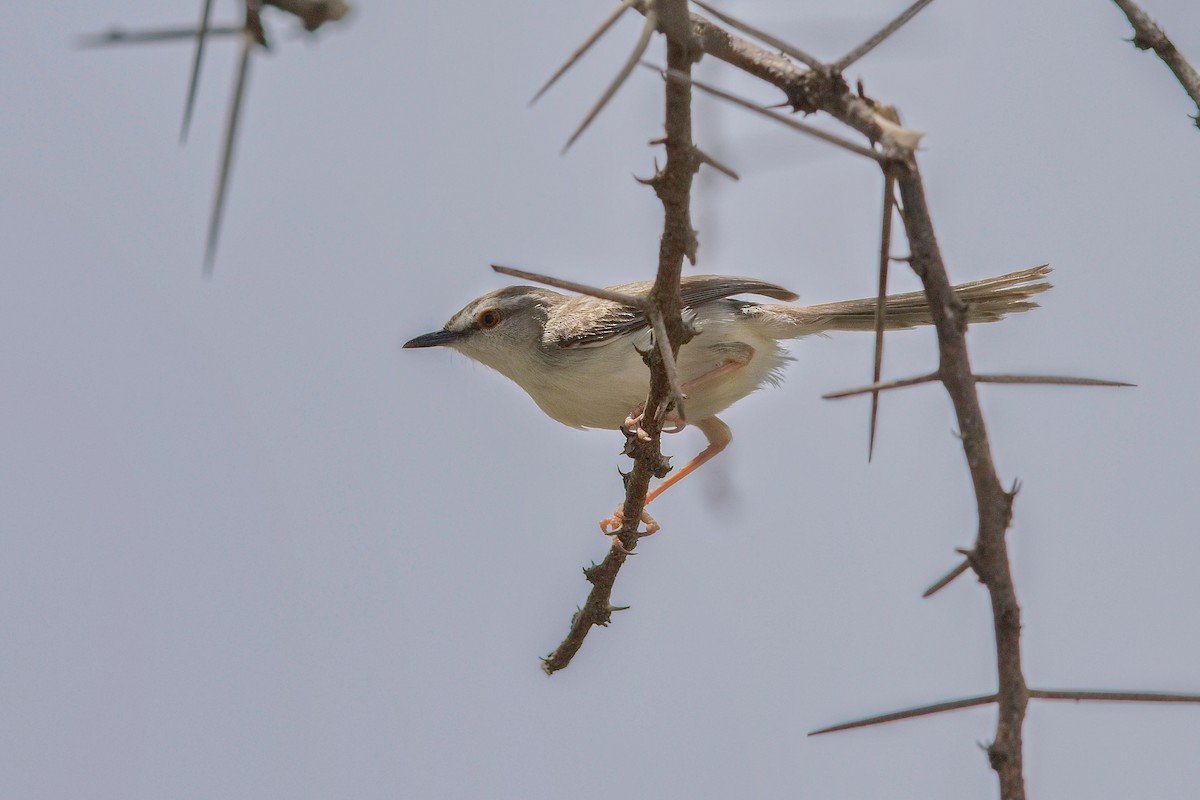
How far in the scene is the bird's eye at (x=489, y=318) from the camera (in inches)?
333

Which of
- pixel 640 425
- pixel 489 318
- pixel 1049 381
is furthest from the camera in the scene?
pixel 489 318

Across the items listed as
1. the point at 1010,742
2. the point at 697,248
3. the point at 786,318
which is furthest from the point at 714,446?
the point at 1010,742

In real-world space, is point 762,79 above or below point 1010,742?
above

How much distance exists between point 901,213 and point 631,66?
0.77m

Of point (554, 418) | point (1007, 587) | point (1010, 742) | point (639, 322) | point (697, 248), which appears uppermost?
point (639, 322)

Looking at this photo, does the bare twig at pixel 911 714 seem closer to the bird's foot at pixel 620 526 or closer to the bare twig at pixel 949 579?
the bare twig at pixel 949 579

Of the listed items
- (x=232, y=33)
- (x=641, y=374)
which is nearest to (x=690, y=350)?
Result: (x=641, y=374)

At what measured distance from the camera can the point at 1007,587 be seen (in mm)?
2510

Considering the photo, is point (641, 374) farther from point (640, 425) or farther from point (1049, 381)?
point (1049, 381)

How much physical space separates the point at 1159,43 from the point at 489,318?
5517mm

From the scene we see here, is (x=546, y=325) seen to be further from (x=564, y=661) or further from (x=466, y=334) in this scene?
(x=564, y=661)

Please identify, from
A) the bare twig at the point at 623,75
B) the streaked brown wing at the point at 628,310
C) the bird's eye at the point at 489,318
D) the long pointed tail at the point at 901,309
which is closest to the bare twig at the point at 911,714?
the bare twig at the point at 623,75

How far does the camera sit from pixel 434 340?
8.58m

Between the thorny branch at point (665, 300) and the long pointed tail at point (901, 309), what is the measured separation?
6.02ft
